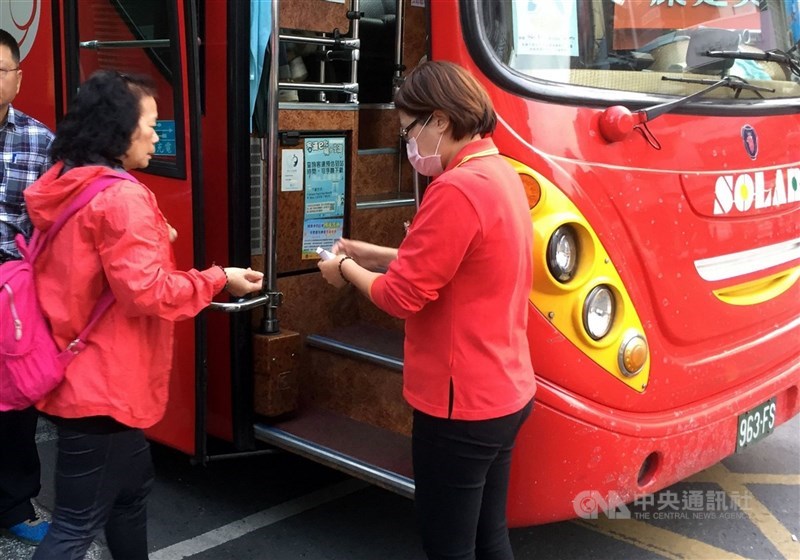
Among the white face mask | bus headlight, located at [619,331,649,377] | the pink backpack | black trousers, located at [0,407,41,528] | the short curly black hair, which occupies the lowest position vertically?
black trousers, located at [0,407,41,528]

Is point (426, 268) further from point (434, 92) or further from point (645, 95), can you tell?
point (645, 95)

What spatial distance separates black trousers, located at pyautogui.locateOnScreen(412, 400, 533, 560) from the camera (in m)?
2.13

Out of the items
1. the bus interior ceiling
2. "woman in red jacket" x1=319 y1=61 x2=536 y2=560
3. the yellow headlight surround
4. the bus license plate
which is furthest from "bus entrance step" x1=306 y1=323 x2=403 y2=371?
the bus license plate

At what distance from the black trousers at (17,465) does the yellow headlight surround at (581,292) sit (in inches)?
73.7

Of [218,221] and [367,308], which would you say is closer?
[218,221]

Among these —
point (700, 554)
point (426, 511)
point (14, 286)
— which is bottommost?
point (700, 554)

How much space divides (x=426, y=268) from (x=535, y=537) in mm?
1794

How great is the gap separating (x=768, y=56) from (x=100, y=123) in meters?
2.32

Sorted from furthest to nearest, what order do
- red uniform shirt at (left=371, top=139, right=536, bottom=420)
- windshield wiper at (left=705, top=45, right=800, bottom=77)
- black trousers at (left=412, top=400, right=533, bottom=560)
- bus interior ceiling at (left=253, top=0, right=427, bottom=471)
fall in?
1. bus interior ceiling at (left=253, top=0, right=427, bottom=471)
2. windshield wiper at (left=705, top=45, right=800, bottom=77)
3. black trousers at (left=412, top=400, right=533, bottom=560)
4. red uniform shirt at (left=371, top=139, right=536, bottom=420)

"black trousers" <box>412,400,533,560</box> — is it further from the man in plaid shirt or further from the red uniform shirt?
the man in plaid shirt

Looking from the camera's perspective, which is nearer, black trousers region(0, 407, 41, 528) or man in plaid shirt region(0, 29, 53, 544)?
man in plaid shirt region(0, 29, 53, 544)

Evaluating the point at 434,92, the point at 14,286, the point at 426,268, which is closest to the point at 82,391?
the point at 14,286

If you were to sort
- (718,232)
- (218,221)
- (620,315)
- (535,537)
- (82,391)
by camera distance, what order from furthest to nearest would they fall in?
(535,537)
(218,221)
(718,232)
(620,315)
(82,391)

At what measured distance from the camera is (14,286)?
7.26ft
